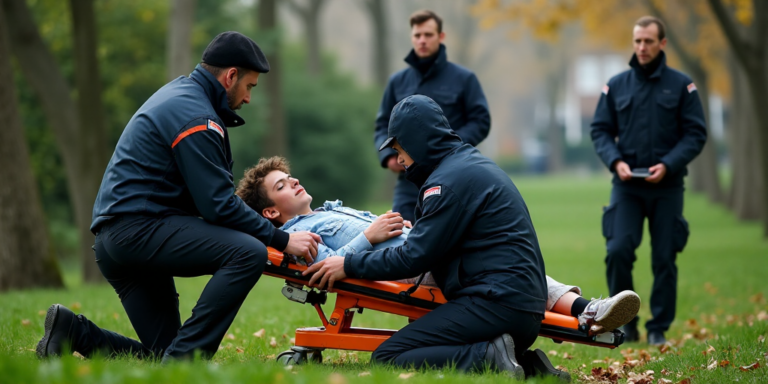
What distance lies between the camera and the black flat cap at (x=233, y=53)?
5.55 meters

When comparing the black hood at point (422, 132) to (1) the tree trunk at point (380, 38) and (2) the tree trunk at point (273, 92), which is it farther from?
(1) the tree trunk at point (380, 38)

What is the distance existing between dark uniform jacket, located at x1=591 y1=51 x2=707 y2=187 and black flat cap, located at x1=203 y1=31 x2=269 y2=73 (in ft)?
12.4

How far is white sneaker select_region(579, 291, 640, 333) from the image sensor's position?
527 centimetres

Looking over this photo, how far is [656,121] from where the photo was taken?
26.3 feet

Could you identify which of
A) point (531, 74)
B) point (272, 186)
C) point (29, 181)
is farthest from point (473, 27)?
point (272, 186)

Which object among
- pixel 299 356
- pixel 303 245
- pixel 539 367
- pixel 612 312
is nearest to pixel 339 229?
pixel 303 245

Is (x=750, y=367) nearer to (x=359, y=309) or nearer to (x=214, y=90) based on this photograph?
(x=359, y=309)

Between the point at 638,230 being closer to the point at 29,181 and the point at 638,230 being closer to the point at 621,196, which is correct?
the point at 621,196

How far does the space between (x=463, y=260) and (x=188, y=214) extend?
1709 millimetres

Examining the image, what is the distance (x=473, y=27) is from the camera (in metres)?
57.9

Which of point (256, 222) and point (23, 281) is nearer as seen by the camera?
point (256, 222)

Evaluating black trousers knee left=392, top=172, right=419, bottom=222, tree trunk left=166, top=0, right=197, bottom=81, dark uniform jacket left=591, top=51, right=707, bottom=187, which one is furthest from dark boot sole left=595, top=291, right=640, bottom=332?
tree trunk left=166, top=0, right=197, bottom=81

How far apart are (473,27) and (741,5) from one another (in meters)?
39.2

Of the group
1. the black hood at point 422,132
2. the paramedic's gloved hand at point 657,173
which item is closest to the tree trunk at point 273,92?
the paramedic's gloved hand at point 657,173
